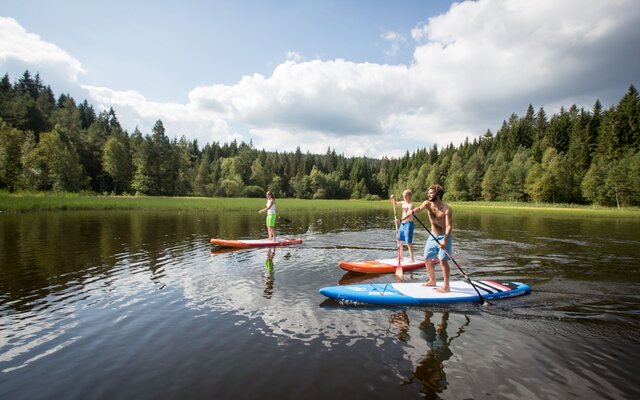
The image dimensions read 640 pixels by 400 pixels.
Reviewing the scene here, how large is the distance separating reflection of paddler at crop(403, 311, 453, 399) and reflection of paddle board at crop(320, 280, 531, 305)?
3.25ft

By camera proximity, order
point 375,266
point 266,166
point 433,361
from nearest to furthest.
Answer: point 433,361 < point 375,266 < point 266,166

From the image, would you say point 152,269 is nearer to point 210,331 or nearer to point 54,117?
point 210,331

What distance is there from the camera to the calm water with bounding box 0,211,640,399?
5598mm

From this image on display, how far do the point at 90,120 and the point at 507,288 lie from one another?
519 feet

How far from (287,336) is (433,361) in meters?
3.13

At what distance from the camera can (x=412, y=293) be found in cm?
986

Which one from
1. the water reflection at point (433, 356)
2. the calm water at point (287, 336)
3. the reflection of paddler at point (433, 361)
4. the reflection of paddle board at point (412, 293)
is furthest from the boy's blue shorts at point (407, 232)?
the reflection of paddler at point (433, 361)

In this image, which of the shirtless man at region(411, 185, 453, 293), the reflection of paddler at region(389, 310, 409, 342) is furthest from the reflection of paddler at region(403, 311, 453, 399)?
the shirtless man at region(411, 185, 453, 293)

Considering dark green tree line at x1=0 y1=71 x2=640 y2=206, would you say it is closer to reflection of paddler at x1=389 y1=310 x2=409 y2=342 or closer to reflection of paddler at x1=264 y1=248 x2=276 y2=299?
reflection of paddler at x1=264 y1=248 x2=276 y2=299

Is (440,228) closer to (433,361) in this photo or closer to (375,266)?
(375,266)

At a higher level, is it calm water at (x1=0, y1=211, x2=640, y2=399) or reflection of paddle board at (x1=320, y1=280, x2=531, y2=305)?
reflection of paddle board at (x1=320, y1=280, x2=531, y2=305)

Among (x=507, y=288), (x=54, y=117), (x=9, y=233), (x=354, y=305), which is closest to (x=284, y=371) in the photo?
(x=354, y=305)

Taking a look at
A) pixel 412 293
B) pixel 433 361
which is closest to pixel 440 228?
pixel 412 293

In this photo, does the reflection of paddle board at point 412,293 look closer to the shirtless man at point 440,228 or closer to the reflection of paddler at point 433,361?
the shirtless man at point 440,228
